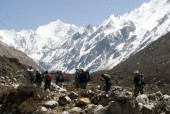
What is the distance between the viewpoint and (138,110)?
69.6 ft

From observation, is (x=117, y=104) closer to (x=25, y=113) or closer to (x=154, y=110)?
(x=154, y=110)

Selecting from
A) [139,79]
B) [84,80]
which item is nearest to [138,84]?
[139,79]

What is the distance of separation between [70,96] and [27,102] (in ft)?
8.19

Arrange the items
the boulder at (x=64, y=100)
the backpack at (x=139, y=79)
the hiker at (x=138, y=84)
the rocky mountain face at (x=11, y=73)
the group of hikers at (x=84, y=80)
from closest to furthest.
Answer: the boulder at (x=64, y=100), the hiker at (x=138, y=84), the group of hikers at (x=84, y=80), the backpack at (x=139, y=79), the rocky mountain face at (x=11, y=73)

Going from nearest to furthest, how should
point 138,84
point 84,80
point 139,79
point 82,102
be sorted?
point 82,102 < point 138,84 < point 139,79 < point 84,80

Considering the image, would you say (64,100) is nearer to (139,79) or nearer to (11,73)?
(139,79)

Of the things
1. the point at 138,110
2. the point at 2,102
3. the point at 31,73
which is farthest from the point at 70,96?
the point at 31,73

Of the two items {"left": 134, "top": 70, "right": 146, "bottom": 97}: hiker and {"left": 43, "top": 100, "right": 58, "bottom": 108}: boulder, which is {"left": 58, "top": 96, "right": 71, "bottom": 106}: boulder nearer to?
{"left": 43, "top": 100, "right": 58, "bottom": 108}: boulder

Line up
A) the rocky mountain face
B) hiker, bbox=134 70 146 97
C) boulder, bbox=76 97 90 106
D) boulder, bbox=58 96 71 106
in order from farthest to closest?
1. the rocky mountain face
2. hiker, bbox=134 70 146 97
3. boulder, bbox=58 96 71 106
4. boulder, bbox=76 97 90 106

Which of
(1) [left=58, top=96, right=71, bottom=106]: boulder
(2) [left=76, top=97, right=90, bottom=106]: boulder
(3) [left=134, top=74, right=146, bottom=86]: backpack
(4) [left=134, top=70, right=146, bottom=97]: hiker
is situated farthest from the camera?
(3) [left=134, top=74, right=146, bottom=86]: backpack

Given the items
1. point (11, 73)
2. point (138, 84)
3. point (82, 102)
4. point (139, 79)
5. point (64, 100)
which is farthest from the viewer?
point (11, 73)

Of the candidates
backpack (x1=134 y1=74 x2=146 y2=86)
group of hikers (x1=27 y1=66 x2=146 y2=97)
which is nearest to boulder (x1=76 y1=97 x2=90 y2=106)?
group of hikers (x1=27 y1=66 x2=146 y2=97)

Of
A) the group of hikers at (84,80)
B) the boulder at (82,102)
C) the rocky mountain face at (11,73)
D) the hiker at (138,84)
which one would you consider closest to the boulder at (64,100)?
the boulder at (82,102)

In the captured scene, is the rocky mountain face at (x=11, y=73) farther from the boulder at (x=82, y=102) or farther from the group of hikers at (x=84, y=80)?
the boulder at (x=82, y=102)
